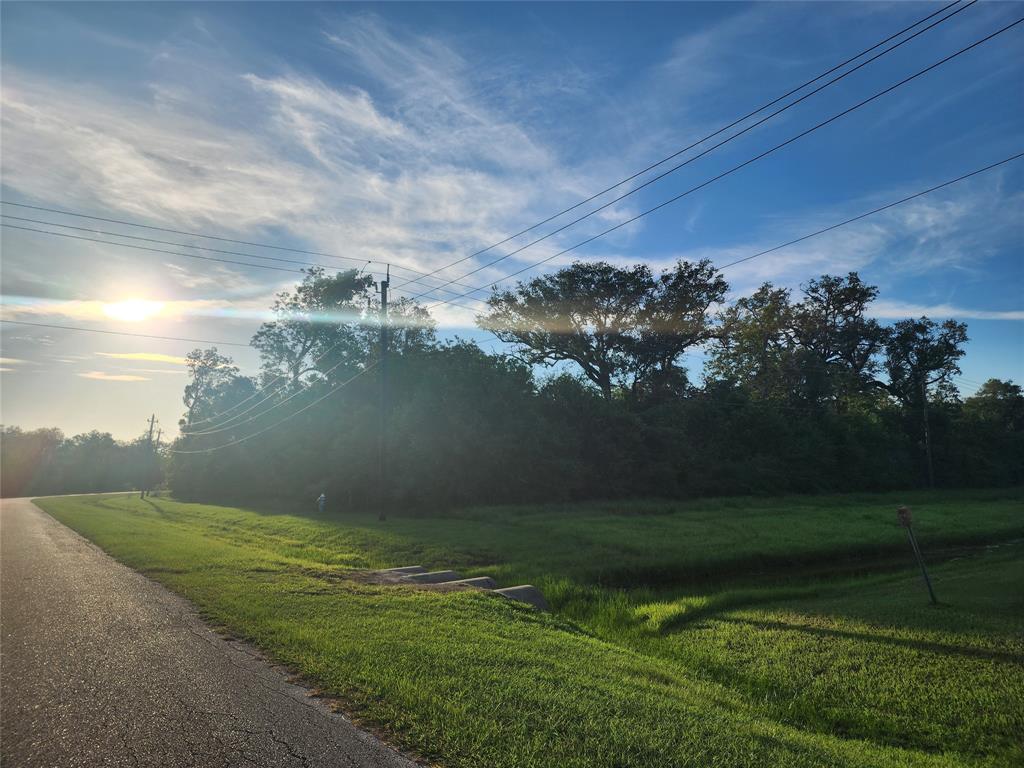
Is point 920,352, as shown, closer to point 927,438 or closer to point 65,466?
point 927,438

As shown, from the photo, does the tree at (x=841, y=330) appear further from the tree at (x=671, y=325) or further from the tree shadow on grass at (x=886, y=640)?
the tree shadow on grass at (x=886, y=640)

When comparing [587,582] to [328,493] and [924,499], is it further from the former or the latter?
[924,499]

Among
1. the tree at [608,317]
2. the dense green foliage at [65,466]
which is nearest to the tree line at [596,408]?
the tree at [608,317]

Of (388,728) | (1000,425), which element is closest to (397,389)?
(388,728)

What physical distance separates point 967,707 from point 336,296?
5584cm

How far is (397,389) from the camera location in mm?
37906

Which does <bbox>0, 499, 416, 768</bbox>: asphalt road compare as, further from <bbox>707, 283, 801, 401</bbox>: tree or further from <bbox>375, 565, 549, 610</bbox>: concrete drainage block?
<bbox>707, 283, 801, 401</bbox>: tree

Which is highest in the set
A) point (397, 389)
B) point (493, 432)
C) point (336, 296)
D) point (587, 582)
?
point (336, 296)

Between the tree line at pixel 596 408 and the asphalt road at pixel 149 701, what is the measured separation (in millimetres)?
22070

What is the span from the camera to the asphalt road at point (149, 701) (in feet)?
14.5

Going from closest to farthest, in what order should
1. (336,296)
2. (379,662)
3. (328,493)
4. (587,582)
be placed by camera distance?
(379,662) < (587,582) < (328,493) < (336,296)

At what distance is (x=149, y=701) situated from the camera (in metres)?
5.35

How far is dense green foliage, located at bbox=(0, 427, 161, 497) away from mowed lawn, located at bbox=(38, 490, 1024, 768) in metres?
102

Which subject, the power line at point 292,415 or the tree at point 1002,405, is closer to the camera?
the power line at point 292,415
